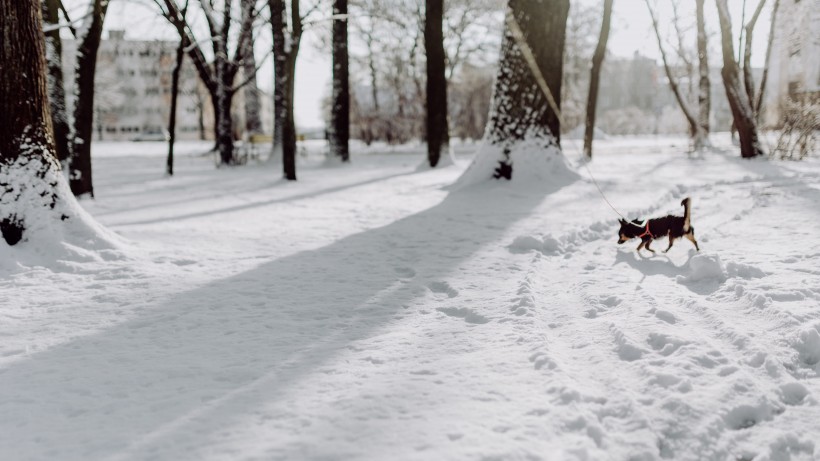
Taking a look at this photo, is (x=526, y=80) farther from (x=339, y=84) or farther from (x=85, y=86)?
(x=339, y=84)

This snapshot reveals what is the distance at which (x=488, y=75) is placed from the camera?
3944cm

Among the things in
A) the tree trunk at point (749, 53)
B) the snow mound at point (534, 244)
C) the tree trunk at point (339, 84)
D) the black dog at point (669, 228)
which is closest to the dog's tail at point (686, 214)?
the black dog at point (669, 228)

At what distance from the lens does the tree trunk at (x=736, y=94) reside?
14359 millimetres

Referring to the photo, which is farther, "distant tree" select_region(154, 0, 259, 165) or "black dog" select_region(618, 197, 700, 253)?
"distant tree" select_region(154, 0, 259, 165)

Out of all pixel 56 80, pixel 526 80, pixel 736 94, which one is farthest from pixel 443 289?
pixel 736 94

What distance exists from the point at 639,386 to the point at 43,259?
4.67 metres

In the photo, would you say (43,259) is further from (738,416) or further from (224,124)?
(224,124)

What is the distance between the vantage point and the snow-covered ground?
2.32 metres

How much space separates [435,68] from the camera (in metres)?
14.2

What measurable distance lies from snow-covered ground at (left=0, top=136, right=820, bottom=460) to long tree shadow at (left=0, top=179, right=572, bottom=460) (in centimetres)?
1

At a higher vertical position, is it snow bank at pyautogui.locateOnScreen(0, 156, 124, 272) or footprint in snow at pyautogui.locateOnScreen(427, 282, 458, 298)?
snow bank at pyautogui.locateOnScreen(0, 156, 124, 272)

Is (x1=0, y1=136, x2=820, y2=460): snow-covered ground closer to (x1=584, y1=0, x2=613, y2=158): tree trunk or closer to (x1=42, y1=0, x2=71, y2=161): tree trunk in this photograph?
(x1=42, y1=0, x2=71, y2=161): tree trunk

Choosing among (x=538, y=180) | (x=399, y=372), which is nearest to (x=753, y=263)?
(x=399, y=372)

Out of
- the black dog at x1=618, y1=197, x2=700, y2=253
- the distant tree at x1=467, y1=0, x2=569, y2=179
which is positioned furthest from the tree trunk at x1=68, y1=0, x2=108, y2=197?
the black dog at x1=618, y1=197, x2=700, y2=253
